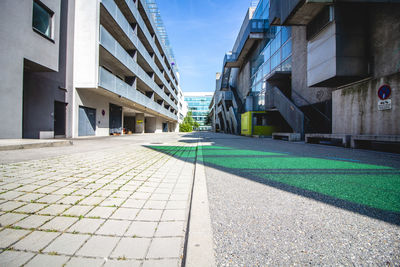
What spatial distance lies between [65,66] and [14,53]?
17.2 feet

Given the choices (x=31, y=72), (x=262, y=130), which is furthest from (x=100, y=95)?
(x=262, y=130)

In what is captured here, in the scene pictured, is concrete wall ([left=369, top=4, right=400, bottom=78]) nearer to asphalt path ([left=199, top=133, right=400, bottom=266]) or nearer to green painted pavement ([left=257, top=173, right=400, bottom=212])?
green painted pavement ([left=257, top=173, right=400, bottom=212])

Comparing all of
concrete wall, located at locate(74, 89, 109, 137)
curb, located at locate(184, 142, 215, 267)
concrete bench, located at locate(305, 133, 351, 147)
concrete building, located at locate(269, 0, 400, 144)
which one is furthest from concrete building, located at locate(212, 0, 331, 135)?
concrete wall, located at locate(74, 89, 109, 137)

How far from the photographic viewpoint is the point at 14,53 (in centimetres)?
789

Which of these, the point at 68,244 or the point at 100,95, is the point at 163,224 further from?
the point at 100,95

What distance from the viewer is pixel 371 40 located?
8.88 meters

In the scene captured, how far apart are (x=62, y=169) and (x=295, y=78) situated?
16473mm

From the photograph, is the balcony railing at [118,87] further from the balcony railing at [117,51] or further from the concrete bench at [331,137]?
the concrete bench at [331,137]

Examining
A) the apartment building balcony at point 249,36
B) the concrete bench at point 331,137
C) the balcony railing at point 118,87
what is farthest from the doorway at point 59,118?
the apartment building balcony at point 249,36

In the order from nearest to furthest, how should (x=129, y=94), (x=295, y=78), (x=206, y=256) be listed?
(x=206, y=256), (x=295, y=78), (x=129, y=94)

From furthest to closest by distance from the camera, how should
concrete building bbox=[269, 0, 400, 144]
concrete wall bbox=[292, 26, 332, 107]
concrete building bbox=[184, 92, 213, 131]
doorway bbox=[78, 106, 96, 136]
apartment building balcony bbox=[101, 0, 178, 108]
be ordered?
concrete building bbox=[184, 92, 213, 131]
apartment building balcony bbox=[101, 0, 178, 108]
doorway bbox=[78, 106, 96, 136]
concrete wall bbox=[292, 26, 332, 107]
concrete building bbox=[269, 0, 400, 144]

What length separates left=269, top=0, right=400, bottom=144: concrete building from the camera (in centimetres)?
716

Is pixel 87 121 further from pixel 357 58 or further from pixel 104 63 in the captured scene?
pixel 357 58

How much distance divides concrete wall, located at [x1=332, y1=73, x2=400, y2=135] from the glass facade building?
27.6 feet
